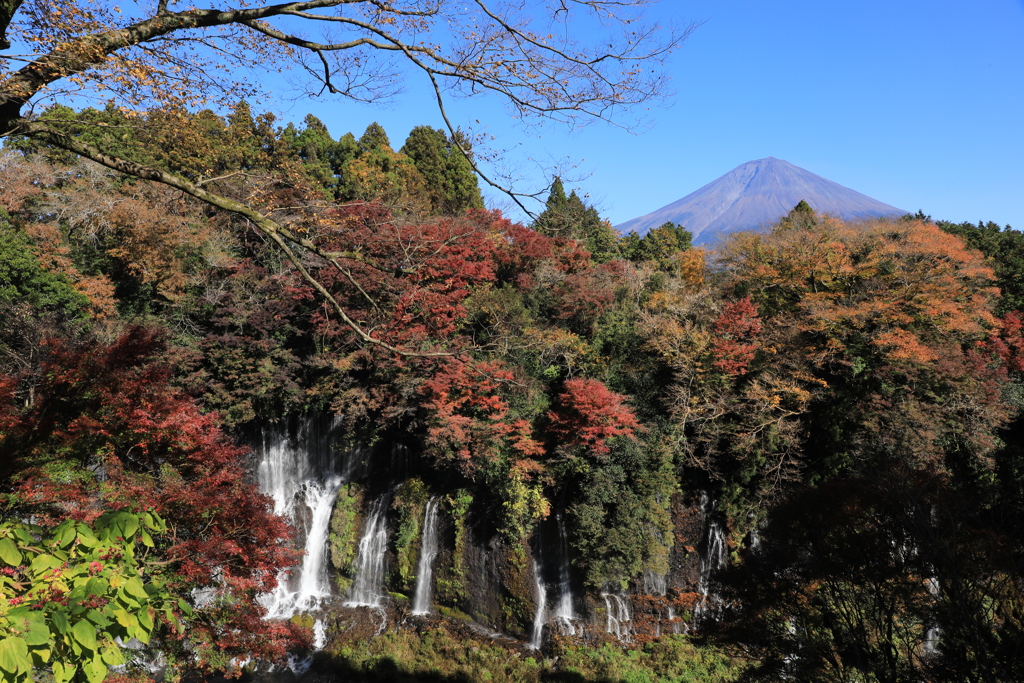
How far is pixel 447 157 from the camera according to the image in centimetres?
2395

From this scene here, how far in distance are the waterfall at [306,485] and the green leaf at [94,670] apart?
13.5 meters

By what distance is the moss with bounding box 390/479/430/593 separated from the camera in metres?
13.9

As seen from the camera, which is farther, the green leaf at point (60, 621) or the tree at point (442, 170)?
the tree at point (442, 170)

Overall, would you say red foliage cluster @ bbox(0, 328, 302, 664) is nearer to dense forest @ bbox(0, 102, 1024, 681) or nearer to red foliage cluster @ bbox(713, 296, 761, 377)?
dense forest @ bbox(0, 102, 1024, 681)

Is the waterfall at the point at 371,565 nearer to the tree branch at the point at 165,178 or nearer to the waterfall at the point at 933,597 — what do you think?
the waterfall at the point at 933,597

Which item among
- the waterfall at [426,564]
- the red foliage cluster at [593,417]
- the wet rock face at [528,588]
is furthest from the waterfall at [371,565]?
the red foliage cluster at [593,417]

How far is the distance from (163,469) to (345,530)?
Answer: 22.4ft

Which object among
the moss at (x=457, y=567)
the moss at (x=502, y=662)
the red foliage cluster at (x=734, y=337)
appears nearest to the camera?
the moss at (x=502, y=662)

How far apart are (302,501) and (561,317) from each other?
Answer: 9061mm

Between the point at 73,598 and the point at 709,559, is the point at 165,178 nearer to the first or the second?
the point at 73,598

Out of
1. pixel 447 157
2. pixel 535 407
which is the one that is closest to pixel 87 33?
pixel 535 407

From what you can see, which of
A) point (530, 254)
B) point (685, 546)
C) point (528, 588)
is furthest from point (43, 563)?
point (530, 254)

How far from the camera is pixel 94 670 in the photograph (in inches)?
87.1

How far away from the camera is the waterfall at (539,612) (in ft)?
40.0
